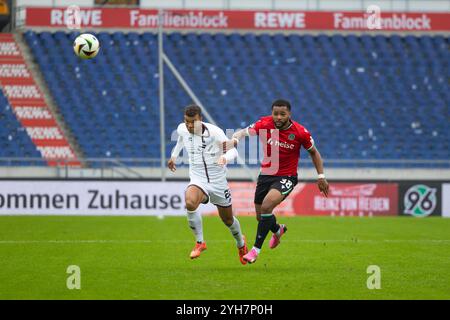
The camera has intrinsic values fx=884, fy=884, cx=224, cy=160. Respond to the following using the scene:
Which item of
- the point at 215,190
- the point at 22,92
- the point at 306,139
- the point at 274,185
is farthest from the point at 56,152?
the point at 306,139

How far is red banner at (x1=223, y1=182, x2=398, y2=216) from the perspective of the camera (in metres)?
27.1

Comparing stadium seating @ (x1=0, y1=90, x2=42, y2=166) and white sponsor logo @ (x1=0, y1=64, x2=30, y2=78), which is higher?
white sponsor logo @ (x1=0, y1=64, x2=30, y2=78)

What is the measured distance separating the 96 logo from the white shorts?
1474 centimetres

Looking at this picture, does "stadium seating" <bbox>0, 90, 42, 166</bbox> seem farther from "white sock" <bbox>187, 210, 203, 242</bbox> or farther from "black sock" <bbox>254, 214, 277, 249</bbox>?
"black sock" <bbox>254, 214, 277, 249</bbox>

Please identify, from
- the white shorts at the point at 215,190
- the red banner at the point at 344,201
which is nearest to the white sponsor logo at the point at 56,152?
the red banner at the point at 344,201

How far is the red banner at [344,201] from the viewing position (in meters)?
27.1

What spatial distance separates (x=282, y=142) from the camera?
44.1ft

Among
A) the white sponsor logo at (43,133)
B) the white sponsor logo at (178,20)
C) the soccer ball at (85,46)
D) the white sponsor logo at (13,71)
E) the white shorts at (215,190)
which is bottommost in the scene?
the white shorts at (215,190)

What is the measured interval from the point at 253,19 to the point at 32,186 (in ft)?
46.4

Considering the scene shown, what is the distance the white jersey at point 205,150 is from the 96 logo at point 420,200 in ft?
48.4

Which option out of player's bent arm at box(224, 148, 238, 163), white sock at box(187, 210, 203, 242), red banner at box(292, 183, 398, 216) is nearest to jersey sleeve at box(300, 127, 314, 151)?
player's bent arm at box(224, 148, 238, 163)

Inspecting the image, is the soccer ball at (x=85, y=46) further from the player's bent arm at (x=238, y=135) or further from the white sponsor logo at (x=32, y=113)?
the white sponsor logo at (x=32, y=113)

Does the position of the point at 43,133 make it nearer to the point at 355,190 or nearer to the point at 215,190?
the point at 355,190
